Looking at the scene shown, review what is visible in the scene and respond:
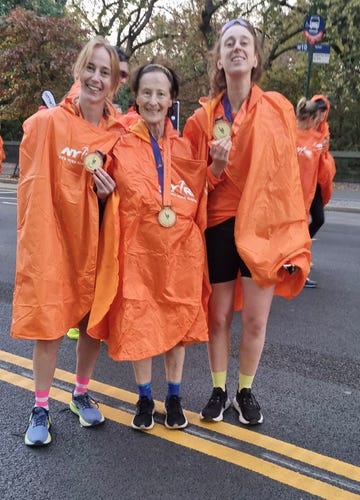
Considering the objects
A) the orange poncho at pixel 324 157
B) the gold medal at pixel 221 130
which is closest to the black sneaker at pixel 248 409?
the gold medal at pixel 221 130

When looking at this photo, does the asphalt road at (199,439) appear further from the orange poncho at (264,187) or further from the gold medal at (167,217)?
the gold medal at (167,217)

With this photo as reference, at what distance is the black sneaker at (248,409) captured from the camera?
2988 millimetres

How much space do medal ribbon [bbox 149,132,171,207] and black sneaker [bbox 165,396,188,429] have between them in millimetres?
1043

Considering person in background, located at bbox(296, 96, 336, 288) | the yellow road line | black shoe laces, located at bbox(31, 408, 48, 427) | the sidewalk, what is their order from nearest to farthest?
the yellow road line, black shoe laces, located at bbox(31, 408, 48, 427), person in background, located at bbox(296, 96, 336, 288), the sidewalk

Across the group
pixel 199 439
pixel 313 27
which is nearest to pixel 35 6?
pixel 313 27

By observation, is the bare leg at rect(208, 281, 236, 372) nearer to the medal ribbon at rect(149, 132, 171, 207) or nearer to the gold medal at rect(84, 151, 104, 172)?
the medal ribbon at rect(149, 132, 171, 207)

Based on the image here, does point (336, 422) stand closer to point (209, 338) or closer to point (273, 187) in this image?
point (209, 338)

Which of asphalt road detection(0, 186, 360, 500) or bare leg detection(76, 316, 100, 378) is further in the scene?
bare leg detection(76, 316, 100, 378)

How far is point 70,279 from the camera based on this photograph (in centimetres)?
273

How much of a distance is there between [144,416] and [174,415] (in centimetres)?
16

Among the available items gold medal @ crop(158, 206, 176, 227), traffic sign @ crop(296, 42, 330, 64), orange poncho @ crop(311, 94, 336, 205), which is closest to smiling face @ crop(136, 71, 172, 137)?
gold medal @ crop(158, 206, 176, 227)

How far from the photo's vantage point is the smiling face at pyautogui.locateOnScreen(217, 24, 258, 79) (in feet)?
9.06

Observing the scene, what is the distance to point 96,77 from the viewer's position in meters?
2.71

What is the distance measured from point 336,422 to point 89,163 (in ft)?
6.17
